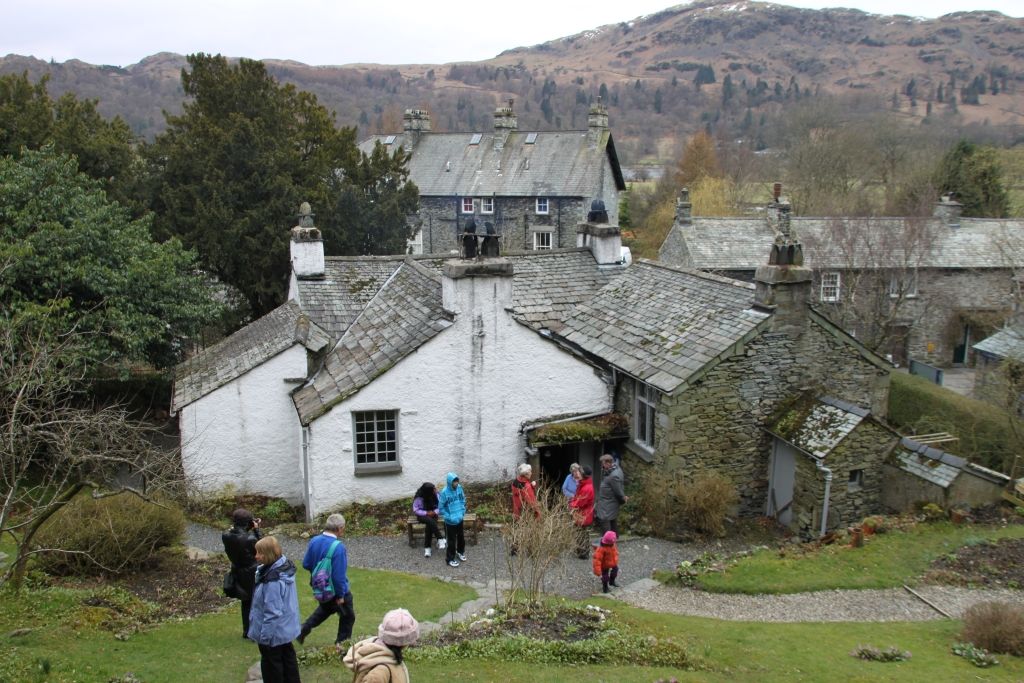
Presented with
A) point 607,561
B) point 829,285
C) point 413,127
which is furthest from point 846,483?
point 413,127

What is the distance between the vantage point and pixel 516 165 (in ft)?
187

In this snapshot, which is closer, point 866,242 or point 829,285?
point 866,242

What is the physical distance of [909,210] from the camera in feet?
134

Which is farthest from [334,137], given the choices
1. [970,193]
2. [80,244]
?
[970,193]

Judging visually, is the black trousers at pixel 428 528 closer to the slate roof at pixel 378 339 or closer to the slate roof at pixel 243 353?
the slate roof at pixel 378 339

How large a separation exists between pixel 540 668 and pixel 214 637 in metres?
4.26

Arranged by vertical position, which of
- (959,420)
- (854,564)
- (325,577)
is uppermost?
(325,577)

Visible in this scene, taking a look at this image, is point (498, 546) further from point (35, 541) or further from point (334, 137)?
point (334, 137)

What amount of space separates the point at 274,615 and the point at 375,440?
9210mm

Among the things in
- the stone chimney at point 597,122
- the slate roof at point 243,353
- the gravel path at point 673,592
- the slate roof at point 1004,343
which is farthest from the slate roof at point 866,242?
the gravel path at point 673,592

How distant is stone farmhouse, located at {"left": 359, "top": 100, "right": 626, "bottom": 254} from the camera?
54.5 metres

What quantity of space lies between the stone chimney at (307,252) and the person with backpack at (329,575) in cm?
1242

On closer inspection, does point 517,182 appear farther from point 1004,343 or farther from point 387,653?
point 387,653

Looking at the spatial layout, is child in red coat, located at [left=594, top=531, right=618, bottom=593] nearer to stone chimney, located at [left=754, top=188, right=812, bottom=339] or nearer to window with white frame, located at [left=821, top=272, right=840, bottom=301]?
stone chimney, located at [left=754, top=188, right=812, bottom=339]
